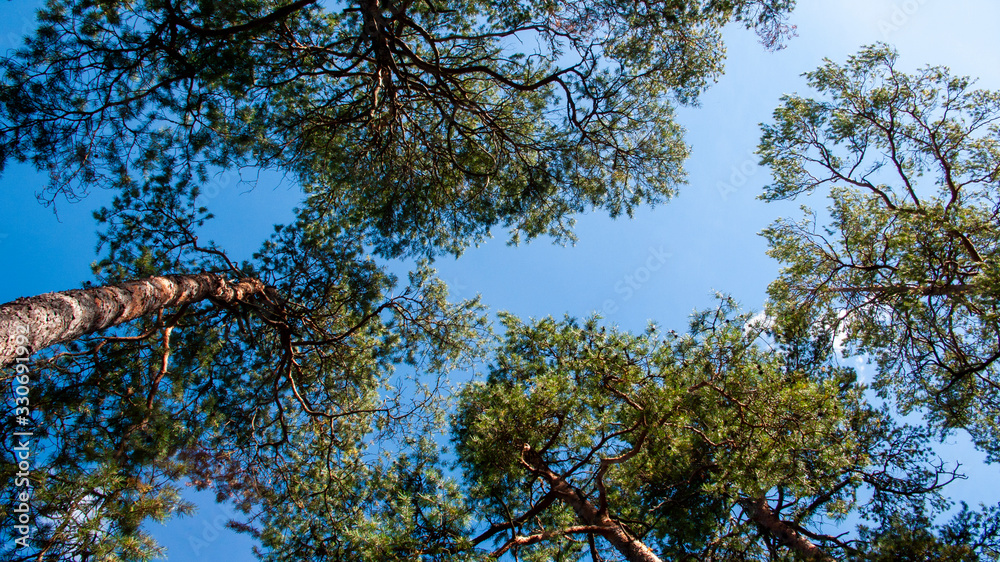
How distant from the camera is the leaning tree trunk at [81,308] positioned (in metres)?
2.60

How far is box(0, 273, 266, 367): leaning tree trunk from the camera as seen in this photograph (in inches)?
103

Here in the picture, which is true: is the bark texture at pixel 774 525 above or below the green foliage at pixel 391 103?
below

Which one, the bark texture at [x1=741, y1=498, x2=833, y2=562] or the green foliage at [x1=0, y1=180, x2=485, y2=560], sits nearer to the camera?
the green foliage at [x1=0, y1=180, x2=485, y2=560]

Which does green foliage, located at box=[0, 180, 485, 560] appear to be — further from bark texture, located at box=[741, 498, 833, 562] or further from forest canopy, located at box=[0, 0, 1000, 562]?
bark texture, located at box=[741, 498, 833, 562]

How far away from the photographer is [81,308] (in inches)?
121

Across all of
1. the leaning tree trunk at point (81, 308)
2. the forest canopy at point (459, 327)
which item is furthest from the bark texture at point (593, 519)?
the leaning tree trunk at point (81, 308)

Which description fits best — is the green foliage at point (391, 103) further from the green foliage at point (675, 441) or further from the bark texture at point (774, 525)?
the bark texture at point (774, 525)

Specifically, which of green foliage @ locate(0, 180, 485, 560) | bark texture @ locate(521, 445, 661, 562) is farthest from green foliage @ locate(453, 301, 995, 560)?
green foliage @ locate(0, 180, 485, 560)

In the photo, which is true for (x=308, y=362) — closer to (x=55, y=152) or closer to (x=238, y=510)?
(x=238, y=510)

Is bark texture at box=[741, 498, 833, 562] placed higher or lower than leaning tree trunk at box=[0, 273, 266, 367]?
lower

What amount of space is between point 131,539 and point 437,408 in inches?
158

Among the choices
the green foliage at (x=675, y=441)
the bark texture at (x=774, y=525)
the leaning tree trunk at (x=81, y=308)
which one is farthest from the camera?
the bark texture at (x=774, y=525)

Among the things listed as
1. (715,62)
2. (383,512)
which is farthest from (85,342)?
(715,62)

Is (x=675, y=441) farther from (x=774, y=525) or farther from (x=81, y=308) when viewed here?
(x=81, y=308)
